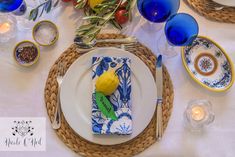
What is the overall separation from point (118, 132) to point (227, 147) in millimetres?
293

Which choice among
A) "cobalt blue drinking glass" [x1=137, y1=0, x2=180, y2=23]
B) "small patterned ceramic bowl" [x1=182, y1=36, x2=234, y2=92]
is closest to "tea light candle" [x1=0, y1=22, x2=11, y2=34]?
"cobalt blue drinking glass" [x1=137, y1=0, x2=180, y2=23]

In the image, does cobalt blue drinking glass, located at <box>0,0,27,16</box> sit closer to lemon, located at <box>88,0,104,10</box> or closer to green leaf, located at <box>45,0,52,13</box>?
green leaf, located at <box>45,0,52,13</box>

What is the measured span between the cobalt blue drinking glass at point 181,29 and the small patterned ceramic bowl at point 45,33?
0.30 meters

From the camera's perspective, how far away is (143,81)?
96 cm

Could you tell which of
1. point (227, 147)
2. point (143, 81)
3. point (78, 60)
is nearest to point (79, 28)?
point (78, 60)

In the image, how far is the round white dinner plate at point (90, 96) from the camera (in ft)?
3.08

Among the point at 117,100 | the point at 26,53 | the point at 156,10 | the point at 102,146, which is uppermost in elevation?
the point at 156,10

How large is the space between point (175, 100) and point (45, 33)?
388 mm

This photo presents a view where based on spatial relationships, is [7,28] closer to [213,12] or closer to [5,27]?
[5,27]

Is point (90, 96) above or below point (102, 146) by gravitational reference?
above

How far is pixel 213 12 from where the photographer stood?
1015 millimetres

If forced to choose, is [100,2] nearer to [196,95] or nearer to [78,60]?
[78,60]

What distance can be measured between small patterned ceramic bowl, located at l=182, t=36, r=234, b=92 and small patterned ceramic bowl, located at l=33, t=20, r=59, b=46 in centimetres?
35

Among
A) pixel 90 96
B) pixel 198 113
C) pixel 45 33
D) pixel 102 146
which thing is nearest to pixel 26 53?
pixel 45 33
